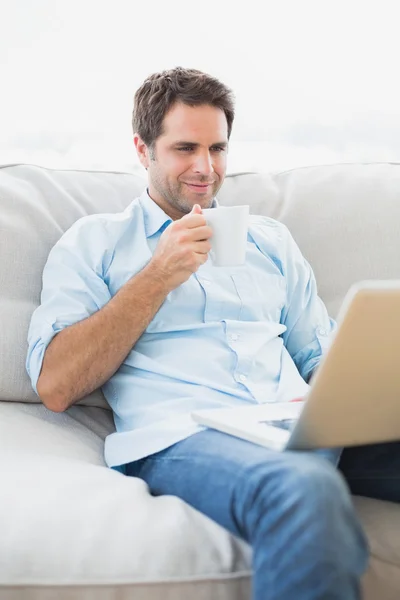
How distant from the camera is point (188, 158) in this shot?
1.85m

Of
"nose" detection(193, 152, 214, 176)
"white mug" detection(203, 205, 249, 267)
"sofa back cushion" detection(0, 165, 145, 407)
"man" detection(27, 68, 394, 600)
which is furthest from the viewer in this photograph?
"nose" detection(193, 152, 214, 176)

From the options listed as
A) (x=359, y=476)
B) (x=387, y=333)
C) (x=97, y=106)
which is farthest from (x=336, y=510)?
(x=97, y=106)

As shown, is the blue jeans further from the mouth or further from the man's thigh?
the mouth

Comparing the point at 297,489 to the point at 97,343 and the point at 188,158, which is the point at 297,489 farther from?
the point at 188,158

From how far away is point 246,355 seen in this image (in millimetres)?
1659

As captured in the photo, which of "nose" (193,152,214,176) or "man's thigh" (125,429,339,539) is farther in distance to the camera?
"nose" (193,152,214,176)

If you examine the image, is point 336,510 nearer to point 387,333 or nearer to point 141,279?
point 387,333

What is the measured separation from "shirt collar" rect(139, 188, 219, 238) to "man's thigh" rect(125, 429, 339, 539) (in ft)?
1.71

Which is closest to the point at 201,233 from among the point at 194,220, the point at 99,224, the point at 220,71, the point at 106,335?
the point at 194,220

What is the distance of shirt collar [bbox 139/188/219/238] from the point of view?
→ 5.79ft

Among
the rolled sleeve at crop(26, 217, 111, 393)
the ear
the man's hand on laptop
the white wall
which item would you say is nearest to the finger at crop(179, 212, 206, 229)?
the man's hand on laptop

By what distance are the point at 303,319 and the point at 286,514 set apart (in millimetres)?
852

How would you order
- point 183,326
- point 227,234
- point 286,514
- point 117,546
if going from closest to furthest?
point 286,514 → point 117,546 → point 227,234 → point 183,326

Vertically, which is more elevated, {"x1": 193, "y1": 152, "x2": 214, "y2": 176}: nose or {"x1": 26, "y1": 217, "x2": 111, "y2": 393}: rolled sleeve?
{"x1": 193, "y1": 152, "x2": 214, "y2": 176}: nose
